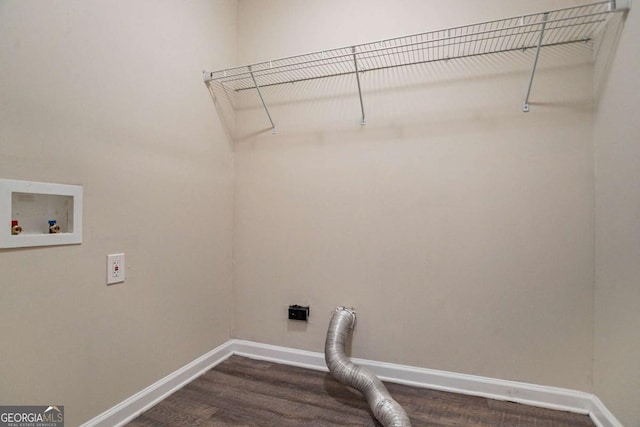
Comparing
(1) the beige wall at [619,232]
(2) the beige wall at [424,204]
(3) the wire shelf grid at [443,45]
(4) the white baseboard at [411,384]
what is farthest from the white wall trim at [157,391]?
(1) the beige wall at [619,232]

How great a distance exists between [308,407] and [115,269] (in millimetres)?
1131

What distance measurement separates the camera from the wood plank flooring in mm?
1349

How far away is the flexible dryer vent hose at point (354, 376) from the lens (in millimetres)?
1248

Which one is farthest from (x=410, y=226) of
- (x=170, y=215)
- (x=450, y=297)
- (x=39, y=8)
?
(x=39, y=8)

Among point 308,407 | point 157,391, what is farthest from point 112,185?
point 308,407

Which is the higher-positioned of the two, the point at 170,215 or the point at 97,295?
the point at 170,215

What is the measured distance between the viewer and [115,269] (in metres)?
1.31

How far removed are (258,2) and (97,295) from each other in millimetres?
2068

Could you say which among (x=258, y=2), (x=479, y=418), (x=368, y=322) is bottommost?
(x=479, y=418)

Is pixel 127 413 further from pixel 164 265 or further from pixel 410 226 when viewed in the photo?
pixel 410 226

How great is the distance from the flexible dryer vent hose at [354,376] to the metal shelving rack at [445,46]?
121 cm

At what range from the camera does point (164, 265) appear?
5.11 ft

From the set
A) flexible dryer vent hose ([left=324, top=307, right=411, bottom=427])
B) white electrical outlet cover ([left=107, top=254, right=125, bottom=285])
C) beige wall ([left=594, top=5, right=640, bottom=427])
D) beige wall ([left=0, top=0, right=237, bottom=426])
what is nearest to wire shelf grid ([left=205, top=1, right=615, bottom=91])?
beige wall ([left=594, top=5, right=640, bottom=427])
